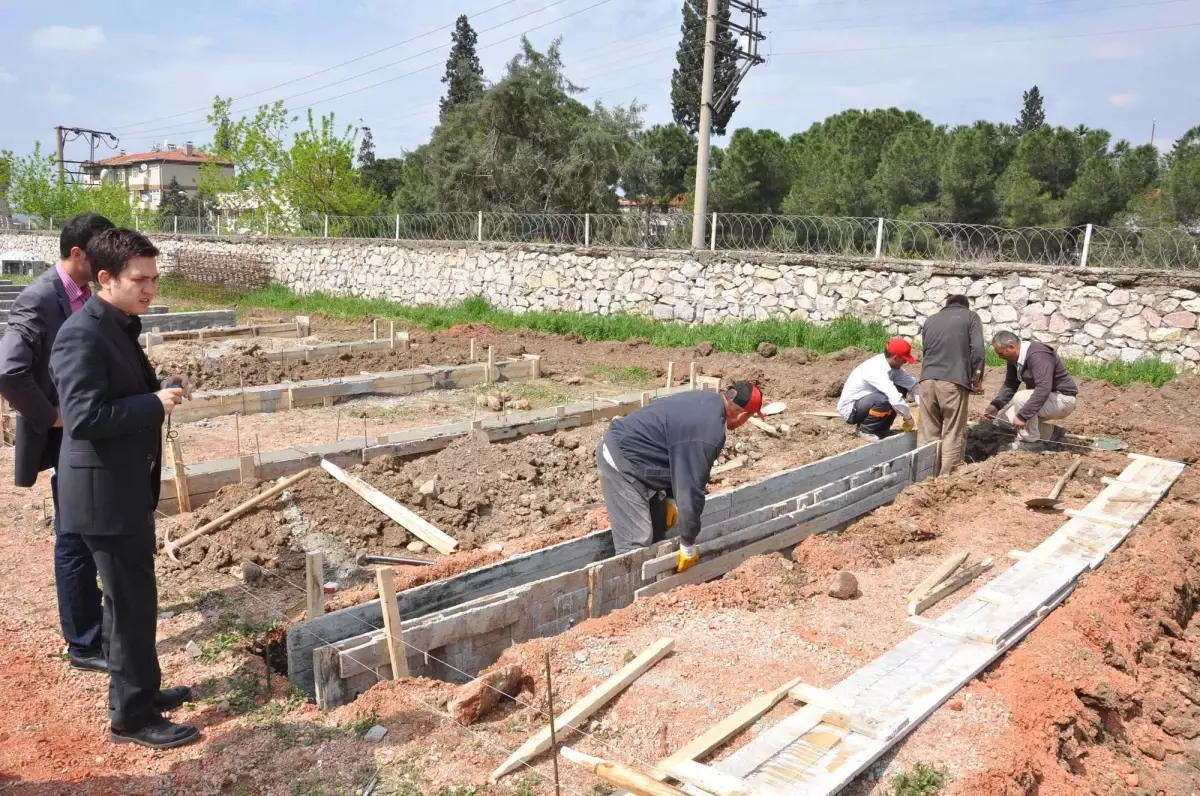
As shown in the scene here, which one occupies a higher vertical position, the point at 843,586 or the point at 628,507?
the point at 628,507

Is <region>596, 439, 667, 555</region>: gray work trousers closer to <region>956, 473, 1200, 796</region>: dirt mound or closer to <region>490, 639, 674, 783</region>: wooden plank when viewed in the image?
<region>490, 639, 674, 783</region>: wooden plank

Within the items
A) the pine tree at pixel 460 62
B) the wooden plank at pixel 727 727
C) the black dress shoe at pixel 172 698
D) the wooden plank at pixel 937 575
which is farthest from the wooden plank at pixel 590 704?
the pine tree at pixel 460 62

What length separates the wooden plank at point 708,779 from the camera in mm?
2949

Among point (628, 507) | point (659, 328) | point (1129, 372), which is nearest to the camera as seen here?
point (628, 507)

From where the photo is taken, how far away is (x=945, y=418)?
7398mm

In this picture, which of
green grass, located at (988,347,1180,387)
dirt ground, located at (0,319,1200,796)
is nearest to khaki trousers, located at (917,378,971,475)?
dirt ground, located at (0,319,1200,796)

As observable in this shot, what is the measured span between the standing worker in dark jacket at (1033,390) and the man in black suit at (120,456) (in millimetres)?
6048

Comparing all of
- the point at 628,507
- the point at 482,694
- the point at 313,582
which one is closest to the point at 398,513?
the point at 628,507

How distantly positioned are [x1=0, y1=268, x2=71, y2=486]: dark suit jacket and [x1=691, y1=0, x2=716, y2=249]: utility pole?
39.7 feet

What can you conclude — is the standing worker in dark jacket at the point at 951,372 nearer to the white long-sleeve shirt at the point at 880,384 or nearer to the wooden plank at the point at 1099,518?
the white long-sleeve shirt at the point at 880,384

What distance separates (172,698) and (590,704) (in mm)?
1728

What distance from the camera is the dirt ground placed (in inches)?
129

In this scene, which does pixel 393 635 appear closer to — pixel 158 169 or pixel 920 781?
pixel 920 781

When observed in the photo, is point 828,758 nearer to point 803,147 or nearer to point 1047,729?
point 1047,729
